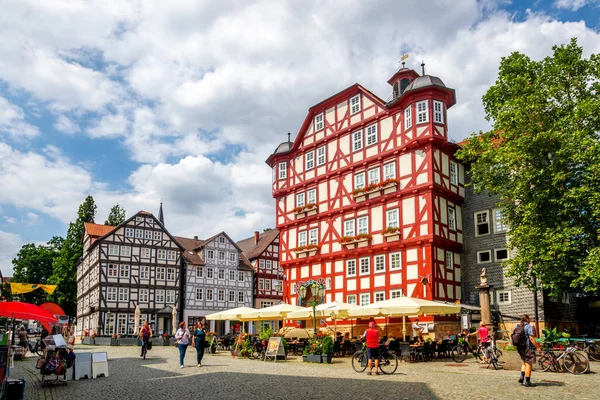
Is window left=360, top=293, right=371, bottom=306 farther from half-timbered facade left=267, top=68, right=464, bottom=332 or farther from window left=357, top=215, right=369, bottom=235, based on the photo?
window left=357, top=215, right=369, bottom=235

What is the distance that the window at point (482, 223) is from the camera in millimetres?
34188

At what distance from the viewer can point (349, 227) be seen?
37719mm

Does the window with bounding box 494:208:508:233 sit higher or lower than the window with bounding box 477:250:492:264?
higher

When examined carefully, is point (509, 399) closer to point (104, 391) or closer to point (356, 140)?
point (104, 391)

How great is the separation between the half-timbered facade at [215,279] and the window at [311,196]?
23692 millimetres

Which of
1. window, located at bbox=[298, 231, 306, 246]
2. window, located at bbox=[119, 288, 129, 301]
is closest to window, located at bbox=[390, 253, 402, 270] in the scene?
window, located at bbox=[298, 231, 306, 246]

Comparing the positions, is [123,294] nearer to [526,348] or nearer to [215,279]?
[215,279]

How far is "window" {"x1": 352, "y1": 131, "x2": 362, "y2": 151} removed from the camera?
38062mm

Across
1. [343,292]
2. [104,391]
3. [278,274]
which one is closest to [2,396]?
[104,391]

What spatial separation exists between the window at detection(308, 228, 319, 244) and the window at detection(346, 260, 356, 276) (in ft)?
11.8

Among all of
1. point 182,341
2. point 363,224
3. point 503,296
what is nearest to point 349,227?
point 363,224

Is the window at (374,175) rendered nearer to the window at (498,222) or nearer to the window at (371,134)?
the window at (371,134)

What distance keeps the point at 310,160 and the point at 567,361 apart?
26777 millimetres

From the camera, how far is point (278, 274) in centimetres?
6688
